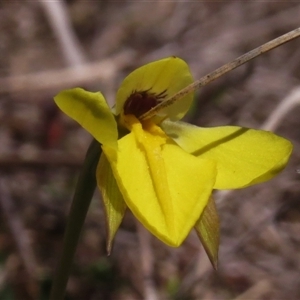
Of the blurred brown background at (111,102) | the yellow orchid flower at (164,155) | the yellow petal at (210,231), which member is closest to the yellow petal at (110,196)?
the yellow orchid flower at (164,155)

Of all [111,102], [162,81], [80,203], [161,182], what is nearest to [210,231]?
[161,182]

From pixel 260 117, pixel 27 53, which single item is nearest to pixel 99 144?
pixel 260 117

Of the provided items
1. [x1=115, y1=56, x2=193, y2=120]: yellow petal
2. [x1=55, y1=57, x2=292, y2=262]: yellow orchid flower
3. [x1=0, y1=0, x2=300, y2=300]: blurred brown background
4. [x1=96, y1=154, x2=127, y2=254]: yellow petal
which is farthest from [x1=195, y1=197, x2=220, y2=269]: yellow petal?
[x1=0, y1=0, x2=300, y2=300]: blurred brown background

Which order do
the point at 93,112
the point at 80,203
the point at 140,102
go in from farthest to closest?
the point at 140,102
the point at 80,203
the point at 93,112

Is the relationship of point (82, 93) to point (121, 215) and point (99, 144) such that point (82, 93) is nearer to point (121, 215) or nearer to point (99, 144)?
point (99, 144)

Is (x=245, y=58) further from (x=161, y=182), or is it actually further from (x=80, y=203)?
(x=80, y=203)

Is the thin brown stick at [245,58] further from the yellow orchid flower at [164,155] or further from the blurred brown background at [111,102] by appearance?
the blurred brown background at [111,102]
